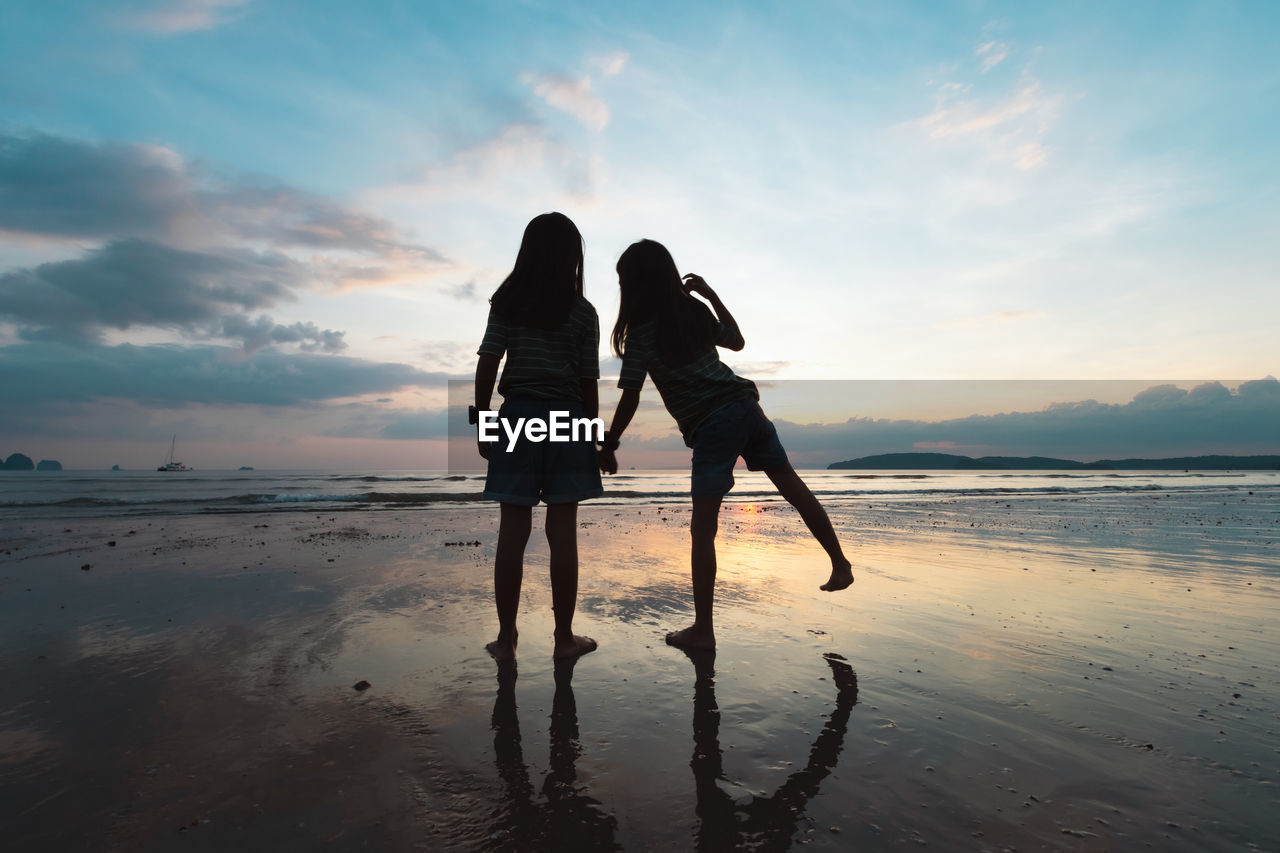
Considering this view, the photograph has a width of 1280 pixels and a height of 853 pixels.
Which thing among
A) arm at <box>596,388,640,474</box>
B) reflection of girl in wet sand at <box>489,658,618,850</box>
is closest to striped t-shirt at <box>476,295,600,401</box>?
arm at <box>596,388,640,474</box>

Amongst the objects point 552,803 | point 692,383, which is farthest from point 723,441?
point 552,803

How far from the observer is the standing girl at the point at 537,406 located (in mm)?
3305

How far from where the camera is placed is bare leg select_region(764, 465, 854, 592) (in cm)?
382

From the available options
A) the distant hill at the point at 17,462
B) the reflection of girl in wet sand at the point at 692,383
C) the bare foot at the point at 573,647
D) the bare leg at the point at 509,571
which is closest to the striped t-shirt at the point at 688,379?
the reflection of girl in wet sand at the point at 692,383

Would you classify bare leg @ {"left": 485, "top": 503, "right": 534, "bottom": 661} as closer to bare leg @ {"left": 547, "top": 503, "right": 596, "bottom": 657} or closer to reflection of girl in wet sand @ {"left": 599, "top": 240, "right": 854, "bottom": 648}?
bare leg @ {"left": 547, "top": 503, "right": 596, "bottom": 657}

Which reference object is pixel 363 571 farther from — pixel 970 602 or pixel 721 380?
pixel 970 602

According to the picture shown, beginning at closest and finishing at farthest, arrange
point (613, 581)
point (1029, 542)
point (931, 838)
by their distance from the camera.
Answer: point (931, 838), point (613, 581), point (1029, 542)

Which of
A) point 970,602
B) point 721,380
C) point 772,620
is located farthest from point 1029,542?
point 721,380

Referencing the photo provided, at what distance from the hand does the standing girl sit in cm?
77

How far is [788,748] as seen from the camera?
2.14 meters

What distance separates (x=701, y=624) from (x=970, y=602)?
2.26 metres

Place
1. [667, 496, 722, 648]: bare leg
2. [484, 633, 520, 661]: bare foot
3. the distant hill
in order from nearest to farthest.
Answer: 1. [484, 633, 520, 661]: bare foot
2. [667, 496, 722, 648]: bare leg
3. the distant hill

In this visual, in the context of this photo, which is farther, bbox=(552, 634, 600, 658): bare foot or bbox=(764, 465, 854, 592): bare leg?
bbox=(764, 465, 854, 592): bare leg

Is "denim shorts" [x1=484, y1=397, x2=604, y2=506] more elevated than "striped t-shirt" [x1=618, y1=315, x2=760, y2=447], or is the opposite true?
"striped t-shirt" [x1=618, y1=315, x2=760, y2=447]
